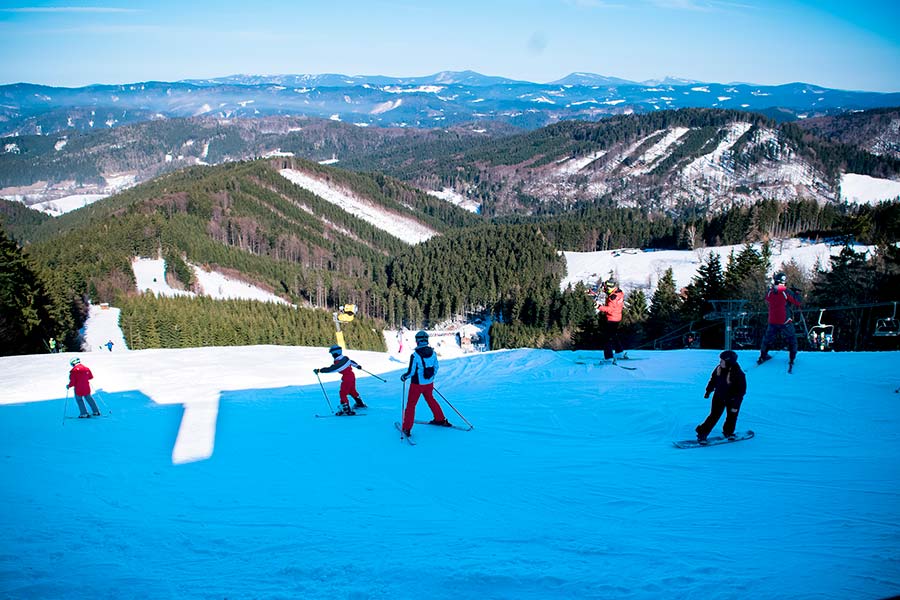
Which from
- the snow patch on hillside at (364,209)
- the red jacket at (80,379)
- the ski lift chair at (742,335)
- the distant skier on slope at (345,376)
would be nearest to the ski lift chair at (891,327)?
the ski lift chair at (742,335)

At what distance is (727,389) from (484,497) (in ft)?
15.6

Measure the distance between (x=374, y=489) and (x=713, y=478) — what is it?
5252 mm

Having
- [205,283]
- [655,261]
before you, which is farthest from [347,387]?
[205,283]

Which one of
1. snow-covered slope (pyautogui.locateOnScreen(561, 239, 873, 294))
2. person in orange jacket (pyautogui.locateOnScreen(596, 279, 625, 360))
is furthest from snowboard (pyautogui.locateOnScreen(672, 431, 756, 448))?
snow-covered slope (pyautogui.locateOnScreen(561, 239, 873, 294))

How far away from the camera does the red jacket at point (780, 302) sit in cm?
1377

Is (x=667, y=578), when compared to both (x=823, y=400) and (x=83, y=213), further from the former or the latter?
(x=83, y=213)

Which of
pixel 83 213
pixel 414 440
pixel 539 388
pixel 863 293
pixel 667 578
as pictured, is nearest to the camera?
pixel 667 578

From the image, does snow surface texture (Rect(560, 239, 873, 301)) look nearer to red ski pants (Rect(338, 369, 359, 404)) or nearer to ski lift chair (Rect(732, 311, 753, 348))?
ski lift chair (Rect(732, 311, 753, 348))

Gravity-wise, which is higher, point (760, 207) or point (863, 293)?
point (760, 207)

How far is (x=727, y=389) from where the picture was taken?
9.69 m

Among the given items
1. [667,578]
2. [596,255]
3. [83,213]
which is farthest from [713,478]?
[83,213]

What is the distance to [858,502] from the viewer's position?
723cm

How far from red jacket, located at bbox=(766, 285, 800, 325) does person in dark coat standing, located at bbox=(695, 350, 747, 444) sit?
520 centimetres

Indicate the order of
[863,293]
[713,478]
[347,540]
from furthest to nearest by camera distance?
[863,293], [713,478], [347,540]
